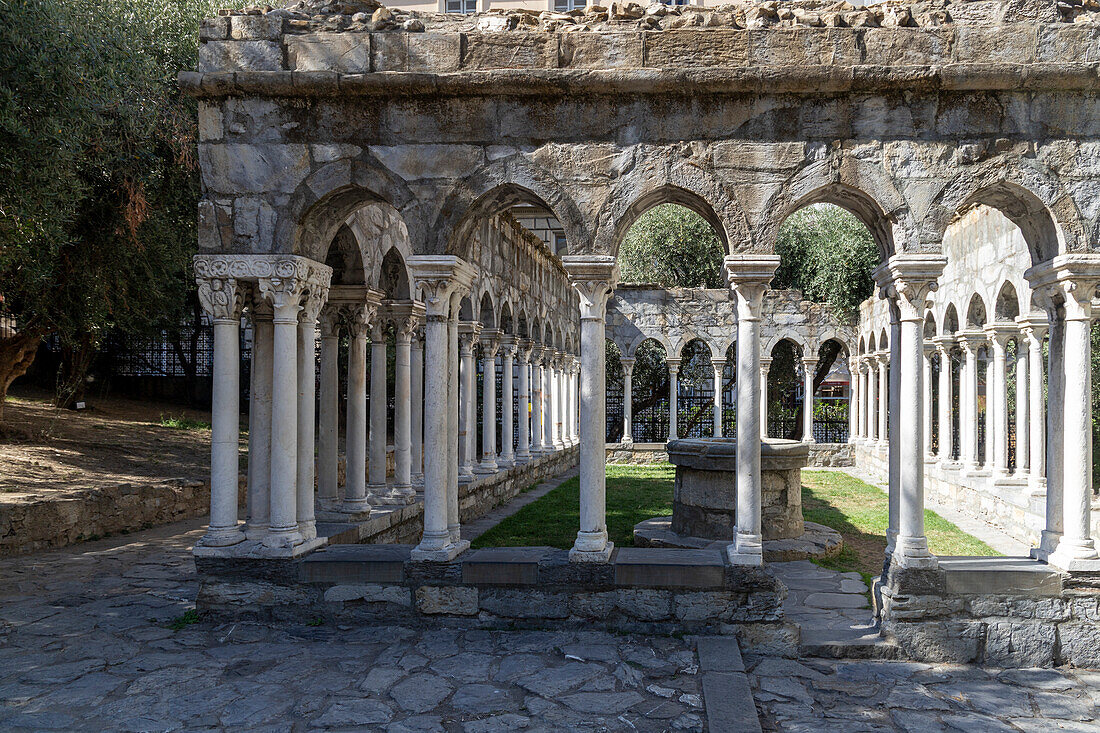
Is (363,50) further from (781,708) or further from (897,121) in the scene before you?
(781,708)

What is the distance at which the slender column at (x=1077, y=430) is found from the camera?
19.9ft

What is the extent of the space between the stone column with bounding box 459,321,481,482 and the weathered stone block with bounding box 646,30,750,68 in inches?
256

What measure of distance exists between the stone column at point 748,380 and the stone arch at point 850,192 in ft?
0.71

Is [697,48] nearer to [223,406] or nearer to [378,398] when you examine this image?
[223,406]

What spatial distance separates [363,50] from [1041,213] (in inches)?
233

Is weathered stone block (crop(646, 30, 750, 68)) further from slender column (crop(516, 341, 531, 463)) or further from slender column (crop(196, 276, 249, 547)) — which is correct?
slender column (crop(516, 341, 531, 463))

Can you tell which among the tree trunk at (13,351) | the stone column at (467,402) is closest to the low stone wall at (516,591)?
the stone column at (467,402)

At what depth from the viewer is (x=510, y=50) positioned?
654cm

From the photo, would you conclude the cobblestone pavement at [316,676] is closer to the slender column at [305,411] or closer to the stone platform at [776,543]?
the slender column at [305,411]

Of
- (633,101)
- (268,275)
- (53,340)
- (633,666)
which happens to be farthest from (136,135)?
(53,340)

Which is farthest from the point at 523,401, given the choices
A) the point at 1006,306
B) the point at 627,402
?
the point at 1006,306

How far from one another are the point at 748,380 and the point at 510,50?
3.45 m

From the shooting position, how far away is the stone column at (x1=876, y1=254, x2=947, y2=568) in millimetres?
6133

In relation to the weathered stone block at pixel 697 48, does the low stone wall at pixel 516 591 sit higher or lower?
lower
